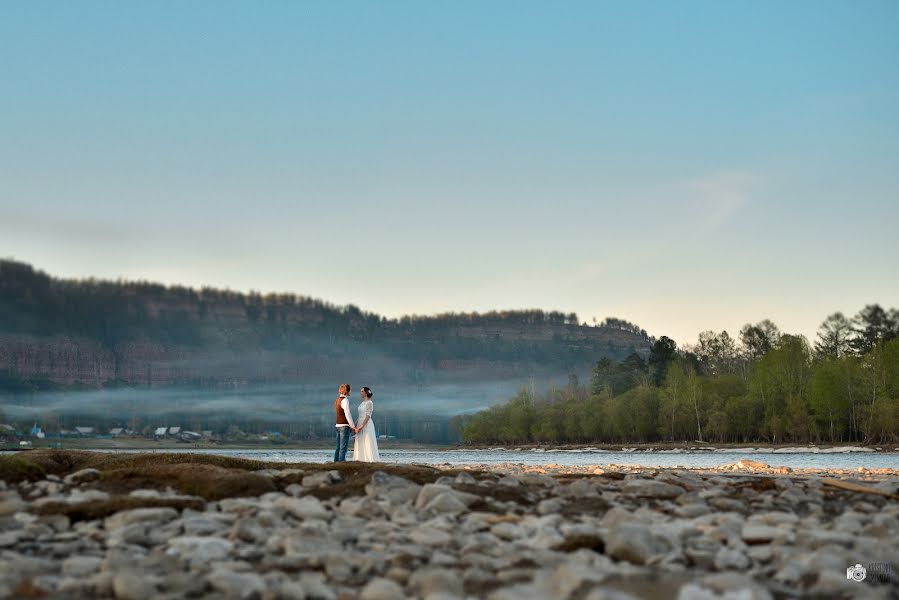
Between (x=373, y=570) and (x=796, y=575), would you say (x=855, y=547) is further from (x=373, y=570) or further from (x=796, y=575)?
(x=373, y=570)

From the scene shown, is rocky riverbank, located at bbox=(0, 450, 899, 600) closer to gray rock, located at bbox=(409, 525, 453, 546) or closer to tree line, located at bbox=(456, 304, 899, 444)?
gray rock, located at bbox=(409, 525, 453, 546)

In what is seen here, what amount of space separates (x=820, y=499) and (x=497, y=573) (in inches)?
286

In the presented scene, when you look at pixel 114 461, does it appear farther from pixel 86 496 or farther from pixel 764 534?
pixel 764 534

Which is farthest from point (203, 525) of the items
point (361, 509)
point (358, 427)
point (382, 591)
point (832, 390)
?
point (832, 390)

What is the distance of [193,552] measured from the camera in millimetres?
8844

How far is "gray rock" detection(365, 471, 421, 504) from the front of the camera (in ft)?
40.7

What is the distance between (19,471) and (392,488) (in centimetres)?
662

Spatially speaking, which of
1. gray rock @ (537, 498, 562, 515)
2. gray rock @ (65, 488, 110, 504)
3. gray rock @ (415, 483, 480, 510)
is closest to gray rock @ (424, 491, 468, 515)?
gray rock @ (415, 483, 480, 510)

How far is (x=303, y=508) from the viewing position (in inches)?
440

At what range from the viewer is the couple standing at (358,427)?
81.4 feet

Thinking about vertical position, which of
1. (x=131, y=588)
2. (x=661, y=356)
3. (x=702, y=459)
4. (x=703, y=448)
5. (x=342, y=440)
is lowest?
(x=703, y=448)

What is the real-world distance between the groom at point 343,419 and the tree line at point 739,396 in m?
90.8

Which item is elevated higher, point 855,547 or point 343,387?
point 343,387

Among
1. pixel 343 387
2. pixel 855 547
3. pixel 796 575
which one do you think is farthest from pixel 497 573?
pixel 343 387
